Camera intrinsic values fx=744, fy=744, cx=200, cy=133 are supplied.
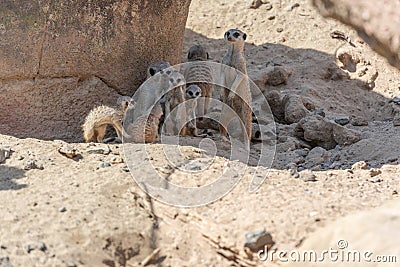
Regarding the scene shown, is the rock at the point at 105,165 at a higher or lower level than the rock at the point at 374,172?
lower

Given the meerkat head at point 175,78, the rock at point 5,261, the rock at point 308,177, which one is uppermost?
the meerkat head at point 175,78

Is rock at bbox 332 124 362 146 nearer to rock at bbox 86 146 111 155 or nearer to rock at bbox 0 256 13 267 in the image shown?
rock at bbox 86 146 111 155

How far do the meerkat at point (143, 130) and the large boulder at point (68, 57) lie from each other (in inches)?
15.3

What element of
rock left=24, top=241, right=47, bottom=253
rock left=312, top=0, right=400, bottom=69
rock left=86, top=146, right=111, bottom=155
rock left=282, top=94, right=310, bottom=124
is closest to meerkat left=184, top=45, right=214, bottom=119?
rock left=282, top=94, right=310, bottom=124

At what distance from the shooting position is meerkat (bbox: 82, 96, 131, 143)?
5.46m

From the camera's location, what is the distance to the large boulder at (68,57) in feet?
17.7

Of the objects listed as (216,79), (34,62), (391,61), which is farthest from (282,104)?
(391,61)

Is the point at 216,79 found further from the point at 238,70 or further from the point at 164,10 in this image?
the point at 164,10

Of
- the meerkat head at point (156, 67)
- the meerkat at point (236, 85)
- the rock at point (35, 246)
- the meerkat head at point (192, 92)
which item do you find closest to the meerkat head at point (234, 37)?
the meerkat at point (236, 85)

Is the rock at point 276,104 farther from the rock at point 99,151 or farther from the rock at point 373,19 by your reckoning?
the rock at point 373,19

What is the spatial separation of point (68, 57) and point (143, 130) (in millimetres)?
785

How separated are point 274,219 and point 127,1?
2.43m

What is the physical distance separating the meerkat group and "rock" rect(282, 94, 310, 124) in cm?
55

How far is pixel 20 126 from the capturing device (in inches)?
219
